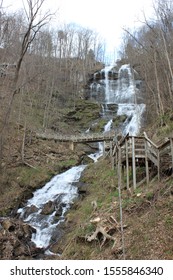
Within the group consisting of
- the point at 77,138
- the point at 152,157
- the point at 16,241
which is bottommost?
the point at 16,241

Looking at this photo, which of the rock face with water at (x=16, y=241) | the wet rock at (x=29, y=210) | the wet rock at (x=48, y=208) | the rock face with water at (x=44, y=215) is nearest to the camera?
the rock face with water at (x=16, y=241)

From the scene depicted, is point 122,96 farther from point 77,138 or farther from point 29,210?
point 29,210

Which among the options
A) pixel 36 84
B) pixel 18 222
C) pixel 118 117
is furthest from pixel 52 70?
pixel 18 222

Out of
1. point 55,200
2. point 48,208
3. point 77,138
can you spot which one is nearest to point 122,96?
point 77,138

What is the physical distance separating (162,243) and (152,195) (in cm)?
215

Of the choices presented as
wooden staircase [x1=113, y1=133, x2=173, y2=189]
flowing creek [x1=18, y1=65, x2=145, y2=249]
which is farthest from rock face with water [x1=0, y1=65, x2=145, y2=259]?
wooden staircase [x1=113, y1=133, x2=173, y2=189]

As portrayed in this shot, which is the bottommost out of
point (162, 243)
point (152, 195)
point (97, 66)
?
point (162, 243)

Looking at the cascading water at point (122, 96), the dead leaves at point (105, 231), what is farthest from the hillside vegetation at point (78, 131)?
the cascading water at point (122, 96)

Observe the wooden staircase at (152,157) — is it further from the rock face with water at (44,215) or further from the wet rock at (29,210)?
the wet rock at (29,210)

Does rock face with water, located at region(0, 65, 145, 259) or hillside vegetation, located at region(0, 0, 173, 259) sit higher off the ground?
hillside vegetation, located at region(0, 0, 173, 259)

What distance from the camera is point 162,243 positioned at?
5.67m

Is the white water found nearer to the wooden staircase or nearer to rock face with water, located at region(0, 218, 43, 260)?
rock face with water, located at region(0, 218, 43, 260)

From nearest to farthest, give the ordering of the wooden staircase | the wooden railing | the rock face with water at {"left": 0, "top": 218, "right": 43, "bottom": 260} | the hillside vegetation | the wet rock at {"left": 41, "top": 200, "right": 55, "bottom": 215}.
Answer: the hillside vegetation
the wooden staircase
the rock face with water at {"left": 0, "top": 218, "right": 43, "bottom": 260}
the wet rock at {"left": 41, "top": 200, "right": 55, "bottom": 215}
the wooden railing

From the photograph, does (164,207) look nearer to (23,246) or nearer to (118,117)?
(23,246)
